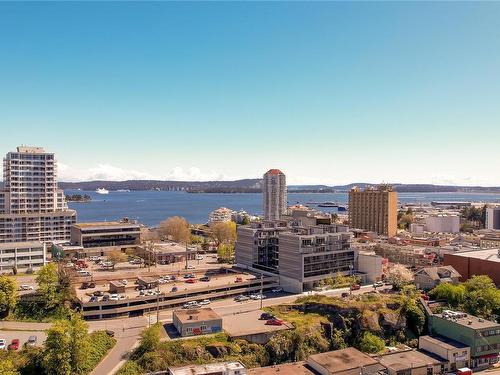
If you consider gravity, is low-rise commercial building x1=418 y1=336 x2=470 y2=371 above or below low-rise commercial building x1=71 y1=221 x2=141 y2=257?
below

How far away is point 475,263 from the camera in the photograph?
44.0 meters

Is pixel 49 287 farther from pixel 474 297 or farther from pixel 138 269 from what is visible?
pixel 474 297

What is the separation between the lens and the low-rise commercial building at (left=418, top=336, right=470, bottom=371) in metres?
29.5

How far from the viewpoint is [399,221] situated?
101812 mm

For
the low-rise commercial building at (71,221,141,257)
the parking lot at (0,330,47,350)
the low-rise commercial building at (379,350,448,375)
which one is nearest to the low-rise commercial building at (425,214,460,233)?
the low-rise commercial building at (71,221,141,257)

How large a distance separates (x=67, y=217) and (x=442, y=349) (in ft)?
170

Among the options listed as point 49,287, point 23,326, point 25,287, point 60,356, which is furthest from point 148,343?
point 25,287

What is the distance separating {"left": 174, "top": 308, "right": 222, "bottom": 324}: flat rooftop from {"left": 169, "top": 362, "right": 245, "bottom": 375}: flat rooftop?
4.19 meters

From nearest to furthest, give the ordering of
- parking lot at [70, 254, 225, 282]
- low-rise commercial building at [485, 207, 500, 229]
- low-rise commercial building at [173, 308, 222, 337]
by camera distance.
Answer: low-rise commercial building at [173, 308, 222, 337], parking lot at [70, 254, 225, 282], low-rise commercial building at [485, 207, 500, 229]

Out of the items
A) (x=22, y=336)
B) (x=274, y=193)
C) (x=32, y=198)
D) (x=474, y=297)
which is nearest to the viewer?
(x=22, y=336)

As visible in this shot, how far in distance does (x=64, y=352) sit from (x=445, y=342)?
24279mm

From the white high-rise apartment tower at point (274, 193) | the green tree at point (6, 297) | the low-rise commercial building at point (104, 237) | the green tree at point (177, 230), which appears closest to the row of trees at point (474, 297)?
the green tree at point (6, 297)

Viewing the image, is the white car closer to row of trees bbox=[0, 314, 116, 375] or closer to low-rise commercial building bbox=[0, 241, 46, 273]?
low-rise commercial building bbox=[0, 241, 46, 273]

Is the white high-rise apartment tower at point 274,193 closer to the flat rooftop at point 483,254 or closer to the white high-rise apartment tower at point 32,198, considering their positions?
the white high-rise apartment tower at point 32,198
